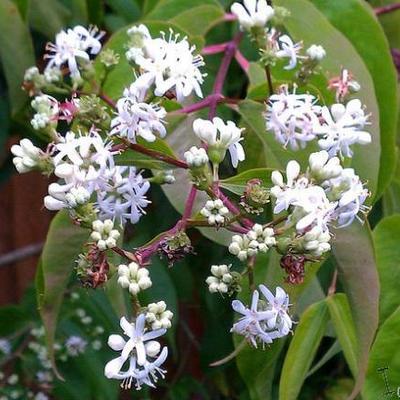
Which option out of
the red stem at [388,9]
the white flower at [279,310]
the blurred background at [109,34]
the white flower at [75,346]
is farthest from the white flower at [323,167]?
the white flower at [75,346]

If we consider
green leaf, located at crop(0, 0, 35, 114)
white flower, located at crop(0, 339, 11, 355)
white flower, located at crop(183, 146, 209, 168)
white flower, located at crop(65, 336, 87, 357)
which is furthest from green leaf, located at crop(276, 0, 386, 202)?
white flower, located at crop(0, 339, 11, 355)

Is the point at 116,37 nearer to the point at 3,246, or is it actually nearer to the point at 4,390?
the point at 4,390

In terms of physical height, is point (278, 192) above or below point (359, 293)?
above

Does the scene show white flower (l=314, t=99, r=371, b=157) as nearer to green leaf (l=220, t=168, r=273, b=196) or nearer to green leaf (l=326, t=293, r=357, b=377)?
green leaf (l=220, t=168, r=273, b=196)

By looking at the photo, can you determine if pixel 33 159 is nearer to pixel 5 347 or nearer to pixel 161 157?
pixel 161 157

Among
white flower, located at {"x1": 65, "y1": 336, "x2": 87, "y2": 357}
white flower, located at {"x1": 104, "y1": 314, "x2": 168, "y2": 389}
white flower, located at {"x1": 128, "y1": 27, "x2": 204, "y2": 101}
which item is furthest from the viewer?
white flower, located at {"x1": 65, "y1": 336, "x2": 87, "y2": 357}

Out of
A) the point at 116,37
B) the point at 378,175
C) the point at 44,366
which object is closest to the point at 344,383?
the point at 44,366

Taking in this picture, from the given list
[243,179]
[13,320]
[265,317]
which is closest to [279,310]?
[265,317]
